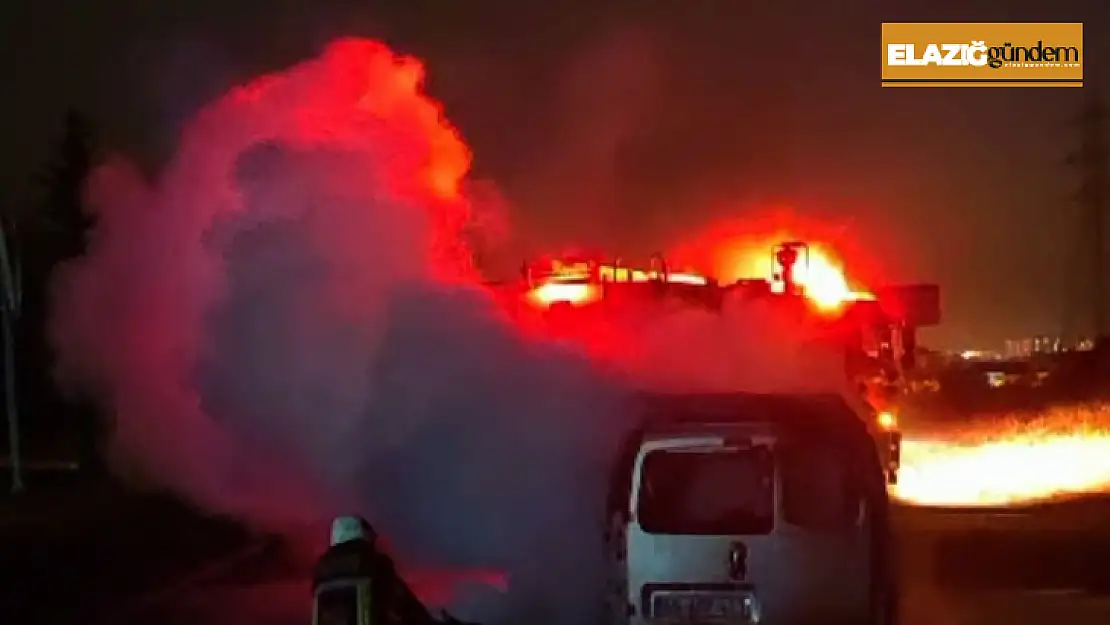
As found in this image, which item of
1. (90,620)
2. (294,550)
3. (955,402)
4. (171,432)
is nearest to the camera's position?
(90,620)

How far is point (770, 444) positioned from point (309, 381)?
681 cm

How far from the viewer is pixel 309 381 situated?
15844 millimetres

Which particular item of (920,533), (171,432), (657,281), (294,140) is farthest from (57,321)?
(920,533)

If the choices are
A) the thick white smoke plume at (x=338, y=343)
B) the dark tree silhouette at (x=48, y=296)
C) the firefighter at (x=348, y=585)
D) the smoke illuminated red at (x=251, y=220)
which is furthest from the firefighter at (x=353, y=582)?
the dark tree silhouette at (x=48, y=296)

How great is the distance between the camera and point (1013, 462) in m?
31.2

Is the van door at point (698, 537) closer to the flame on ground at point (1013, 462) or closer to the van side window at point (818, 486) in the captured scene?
the van side window at point (818, 486)

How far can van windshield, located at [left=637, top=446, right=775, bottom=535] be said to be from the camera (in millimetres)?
10008

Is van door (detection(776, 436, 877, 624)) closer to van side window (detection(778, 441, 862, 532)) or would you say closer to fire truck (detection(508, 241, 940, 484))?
van side window (detection(778, 441, 862, 532))

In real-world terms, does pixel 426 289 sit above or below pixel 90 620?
above

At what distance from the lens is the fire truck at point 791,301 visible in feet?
56.7

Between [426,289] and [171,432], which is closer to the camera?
[426,289]

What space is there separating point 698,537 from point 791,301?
8.41m

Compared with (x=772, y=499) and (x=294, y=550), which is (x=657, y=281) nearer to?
(x=294, y=550)

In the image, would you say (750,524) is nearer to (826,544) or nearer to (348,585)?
(826,544)
